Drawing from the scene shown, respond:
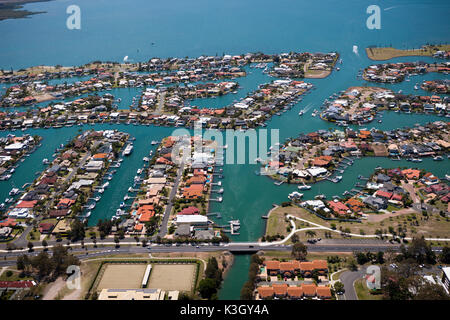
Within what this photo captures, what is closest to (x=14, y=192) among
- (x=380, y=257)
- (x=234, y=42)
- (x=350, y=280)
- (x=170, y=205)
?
(x=170, y=205)

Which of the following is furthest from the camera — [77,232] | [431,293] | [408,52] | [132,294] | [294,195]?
[408,52]

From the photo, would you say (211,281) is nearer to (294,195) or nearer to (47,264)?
(47,264)

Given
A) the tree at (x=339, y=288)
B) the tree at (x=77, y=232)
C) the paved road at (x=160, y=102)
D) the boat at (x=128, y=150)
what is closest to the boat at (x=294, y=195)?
the tree at (x=339, y=288)

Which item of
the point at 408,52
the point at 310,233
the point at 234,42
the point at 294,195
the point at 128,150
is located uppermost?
the point at 234,42

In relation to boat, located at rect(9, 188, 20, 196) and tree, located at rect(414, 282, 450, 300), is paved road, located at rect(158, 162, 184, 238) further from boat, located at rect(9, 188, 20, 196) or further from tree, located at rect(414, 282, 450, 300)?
tree, located at rect(414, 282, 450, 300)
